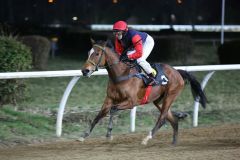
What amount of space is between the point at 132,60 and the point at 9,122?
2.03m

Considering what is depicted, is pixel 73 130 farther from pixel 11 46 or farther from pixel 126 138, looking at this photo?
pixel 11 46

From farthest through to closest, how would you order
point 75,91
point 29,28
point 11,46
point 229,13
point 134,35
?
point 229,13
point 29,28
point 75,91
point 11,46
point 134,35

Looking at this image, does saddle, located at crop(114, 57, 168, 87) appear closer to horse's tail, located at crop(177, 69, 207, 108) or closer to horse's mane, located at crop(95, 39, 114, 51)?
horse's mane, located at crop(95, 39, 114, 51)

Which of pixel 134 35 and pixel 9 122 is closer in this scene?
pixel 134 35

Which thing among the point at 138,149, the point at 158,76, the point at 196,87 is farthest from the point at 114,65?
the point at 196,87

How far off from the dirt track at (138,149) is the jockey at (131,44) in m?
0.82

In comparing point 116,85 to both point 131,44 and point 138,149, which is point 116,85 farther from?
point 138,149

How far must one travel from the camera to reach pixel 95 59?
7152mm

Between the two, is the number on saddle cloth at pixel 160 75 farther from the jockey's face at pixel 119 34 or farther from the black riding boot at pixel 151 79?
the jockey's face at pixel 119 34

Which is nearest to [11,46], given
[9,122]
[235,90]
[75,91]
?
[9,122]

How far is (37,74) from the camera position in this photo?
7.73 m

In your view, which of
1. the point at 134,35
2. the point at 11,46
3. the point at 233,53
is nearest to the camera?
the point at 134,35

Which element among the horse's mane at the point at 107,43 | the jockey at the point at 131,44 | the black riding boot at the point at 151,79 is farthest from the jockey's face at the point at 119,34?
the black riding boot at the point at 151,79

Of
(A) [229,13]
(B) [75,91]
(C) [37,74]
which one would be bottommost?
(A) [229,13]
